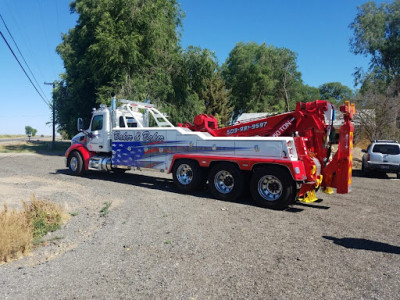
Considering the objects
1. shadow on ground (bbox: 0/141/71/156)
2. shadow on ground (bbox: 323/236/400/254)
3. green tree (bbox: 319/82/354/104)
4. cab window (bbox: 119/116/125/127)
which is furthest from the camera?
green tree (bbox: 319/82/354/104)

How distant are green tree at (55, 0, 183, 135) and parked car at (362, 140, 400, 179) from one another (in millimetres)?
14780

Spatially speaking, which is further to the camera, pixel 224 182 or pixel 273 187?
pixel 224 182

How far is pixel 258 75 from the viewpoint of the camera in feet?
175

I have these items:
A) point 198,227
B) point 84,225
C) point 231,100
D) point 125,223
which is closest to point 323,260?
point 198,227

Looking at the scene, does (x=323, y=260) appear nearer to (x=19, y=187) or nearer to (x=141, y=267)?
(x=141, y=267)

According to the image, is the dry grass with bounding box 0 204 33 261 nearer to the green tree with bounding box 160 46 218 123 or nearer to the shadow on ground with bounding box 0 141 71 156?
the green tree with bounding box 160 46 218 123

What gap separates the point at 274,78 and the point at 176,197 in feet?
173

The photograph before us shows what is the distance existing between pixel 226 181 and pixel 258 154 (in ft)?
4.30

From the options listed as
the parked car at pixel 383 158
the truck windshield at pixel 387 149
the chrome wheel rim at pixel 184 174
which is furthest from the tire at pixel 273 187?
the truck windshield at pixel 387 149

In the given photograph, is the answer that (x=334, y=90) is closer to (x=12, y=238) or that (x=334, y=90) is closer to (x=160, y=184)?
(x=160, y=184)

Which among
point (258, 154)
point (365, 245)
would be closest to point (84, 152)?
point (258, 154)

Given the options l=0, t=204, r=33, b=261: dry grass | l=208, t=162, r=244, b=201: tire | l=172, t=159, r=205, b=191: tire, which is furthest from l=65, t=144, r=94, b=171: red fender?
l=0, t=204, r=33, b=261: dry grass

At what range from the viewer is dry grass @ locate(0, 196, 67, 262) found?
5.00m

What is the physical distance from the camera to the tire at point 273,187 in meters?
8.20
